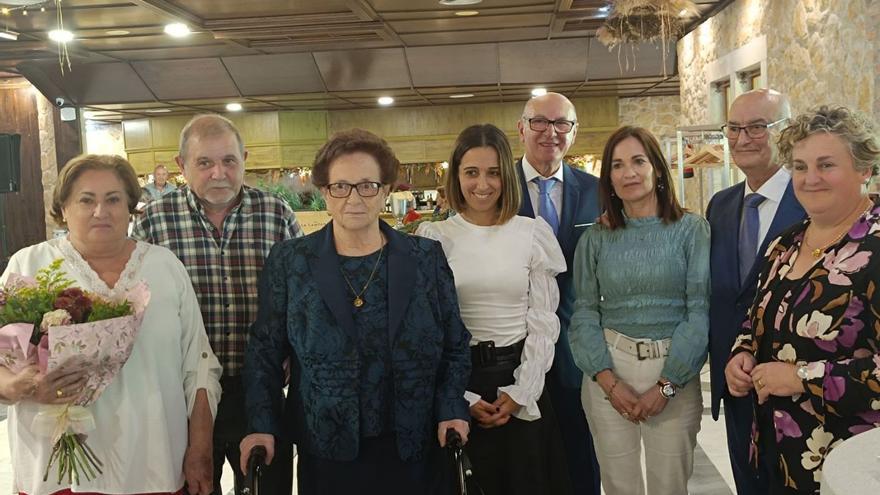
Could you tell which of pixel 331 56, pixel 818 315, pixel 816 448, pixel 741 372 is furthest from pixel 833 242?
pixel 331 56

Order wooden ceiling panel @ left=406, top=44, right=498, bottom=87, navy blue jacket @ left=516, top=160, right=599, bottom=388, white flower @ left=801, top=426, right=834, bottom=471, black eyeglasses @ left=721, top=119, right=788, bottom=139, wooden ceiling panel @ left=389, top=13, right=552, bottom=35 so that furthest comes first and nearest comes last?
1. wooden ceiling panel @ left=406, top=44, right=498, bottom=87
2. wooden ceiling panel @ left=389, top=13, right=552, bottom=35
3. navy blue jacket @ left=516, top=160, right=599, bottom=388
4. black eyeglasses @ left=721, top=119, right=788, bottom=139
5. white flower @ left=801, top=426, right=834, bottom=471

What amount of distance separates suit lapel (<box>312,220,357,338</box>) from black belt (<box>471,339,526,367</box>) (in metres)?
0.55

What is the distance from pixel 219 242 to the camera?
2834 millimetres

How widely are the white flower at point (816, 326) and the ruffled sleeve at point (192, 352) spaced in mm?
1757

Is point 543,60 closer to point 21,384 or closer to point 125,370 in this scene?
point 125,370

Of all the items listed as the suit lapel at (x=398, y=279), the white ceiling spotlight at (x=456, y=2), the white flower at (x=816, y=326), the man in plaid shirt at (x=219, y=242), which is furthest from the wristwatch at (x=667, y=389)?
the white ceiling spotlight at (x=456, y=2)

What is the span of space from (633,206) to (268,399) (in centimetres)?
→ 145

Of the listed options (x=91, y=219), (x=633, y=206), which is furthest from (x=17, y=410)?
(x=633, y=206)

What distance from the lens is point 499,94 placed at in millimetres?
12727

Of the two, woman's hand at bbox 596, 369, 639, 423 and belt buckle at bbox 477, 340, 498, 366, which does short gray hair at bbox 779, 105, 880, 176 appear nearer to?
woman's hand at bbox 596, 369, 639, 423

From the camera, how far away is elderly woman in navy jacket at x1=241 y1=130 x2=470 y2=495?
2.36 meters

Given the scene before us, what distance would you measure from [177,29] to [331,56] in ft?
9.93

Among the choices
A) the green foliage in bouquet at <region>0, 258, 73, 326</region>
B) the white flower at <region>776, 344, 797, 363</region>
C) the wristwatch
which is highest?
the green foliage in bouquet at <region>0, 258, 73, 326</region>

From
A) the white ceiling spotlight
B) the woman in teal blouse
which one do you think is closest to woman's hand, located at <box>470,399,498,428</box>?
the woman in teal blouse
